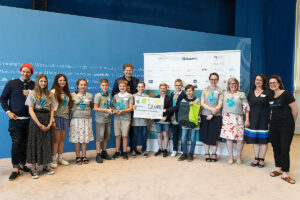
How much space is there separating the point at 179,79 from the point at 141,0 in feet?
10.0

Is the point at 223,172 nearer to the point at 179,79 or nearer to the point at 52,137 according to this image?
the point at 179,79

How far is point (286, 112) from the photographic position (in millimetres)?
3053

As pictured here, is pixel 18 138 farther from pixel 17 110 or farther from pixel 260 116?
pixel 260 116

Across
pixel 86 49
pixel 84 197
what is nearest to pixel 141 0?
pixel 86 49

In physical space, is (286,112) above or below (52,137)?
above

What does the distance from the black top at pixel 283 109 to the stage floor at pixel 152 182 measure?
2.48 feet

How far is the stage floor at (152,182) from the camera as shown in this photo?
8.43 ft

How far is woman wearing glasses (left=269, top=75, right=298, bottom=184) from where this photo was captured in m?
3.04

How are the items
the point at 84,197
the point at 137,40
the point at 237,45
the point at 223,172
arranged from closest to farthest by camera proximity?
the point at 84,197 → the point at 223,172 → the point at 137,40 → the point at 237,45

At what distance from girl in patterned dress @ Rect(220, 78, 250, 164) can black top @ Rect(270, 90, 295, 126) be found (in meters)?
0.55

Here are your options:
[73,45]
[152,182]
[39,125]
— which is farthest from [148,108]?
[73,45]

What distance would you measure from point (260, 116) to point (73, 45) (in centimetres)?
332

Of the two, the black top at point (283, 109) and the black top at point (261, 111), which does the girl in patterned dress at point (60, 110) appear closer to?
the black top at point (261, 111)

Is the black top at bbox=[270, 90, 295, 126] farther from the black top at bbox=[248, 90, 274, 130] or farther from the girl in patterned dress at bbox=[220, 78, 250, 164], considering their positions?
the girl in patterned dress at bbox=[220, 78, 250, 164]
